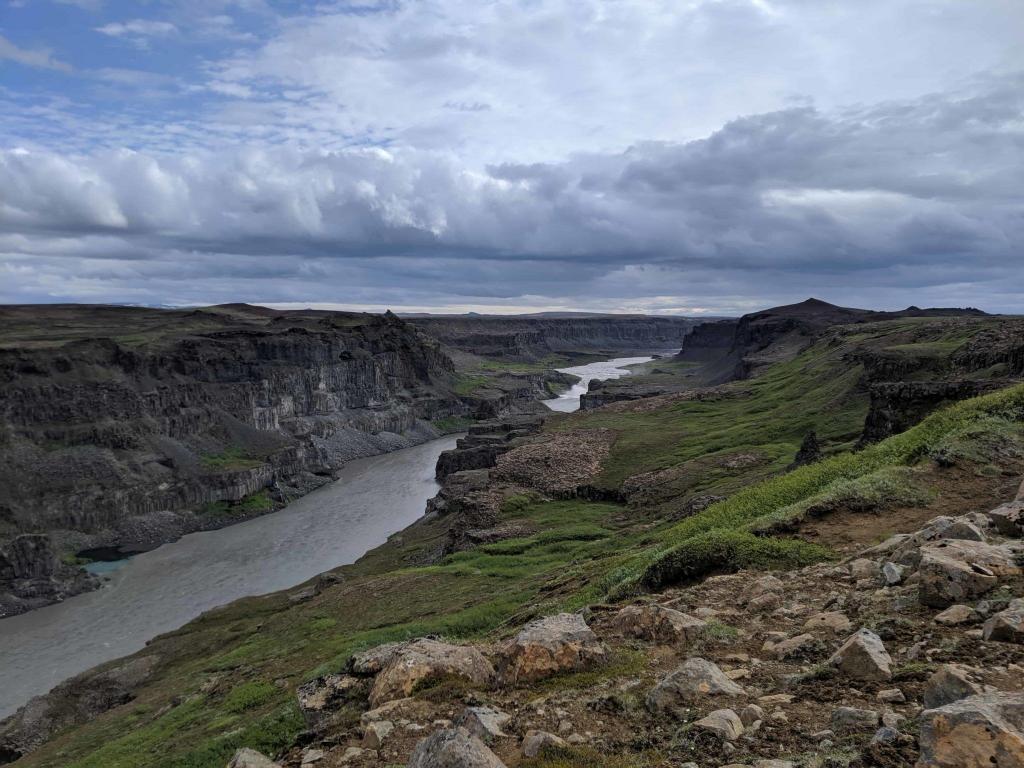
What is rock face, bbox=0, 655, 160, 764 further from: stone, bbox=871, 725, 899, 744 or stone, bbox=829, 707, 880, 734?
stone, bbox=871, 725, 899, 744

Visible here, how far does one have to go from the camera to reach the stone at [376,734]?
→ 9805mm

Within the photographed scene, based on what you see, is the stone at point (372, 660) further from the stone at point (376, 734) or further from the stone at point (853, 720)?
the stone at point (853, 720)

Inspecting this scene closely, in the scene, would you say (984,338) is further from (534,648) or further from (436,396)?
(436,396)

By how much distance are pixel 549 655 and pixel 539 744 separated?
2.66 m

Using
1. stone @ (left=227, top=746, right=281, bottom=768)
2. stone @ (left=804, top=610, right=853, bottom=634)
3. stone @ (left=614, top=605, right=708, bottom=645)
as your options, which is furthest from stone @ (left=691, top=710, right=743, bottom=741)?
stone @ (left=227, top=746, right=281, bottom=768)

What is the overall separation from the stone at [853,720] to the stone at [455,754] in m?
3.63

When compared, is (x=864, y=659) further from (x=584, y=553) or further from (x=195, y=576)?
(x=195, y=576)

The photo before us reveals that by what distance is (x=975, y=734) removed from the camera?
18.9ft

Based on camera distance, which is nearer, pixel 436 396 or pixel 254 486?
pixel 254 486

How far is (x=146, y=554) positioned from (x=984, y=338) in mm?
84078

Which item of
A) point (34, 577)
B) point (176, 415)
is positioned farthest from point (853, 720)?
point (176, 415)

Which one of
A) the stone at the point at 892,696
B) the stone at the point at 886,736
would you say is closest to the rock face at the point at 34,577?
the stone at the point at 892,696

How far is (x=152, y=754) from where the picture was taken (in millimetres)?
21203

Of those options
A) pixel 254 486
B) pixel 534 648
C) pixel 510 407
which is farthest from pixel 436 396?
pixel 534 648
